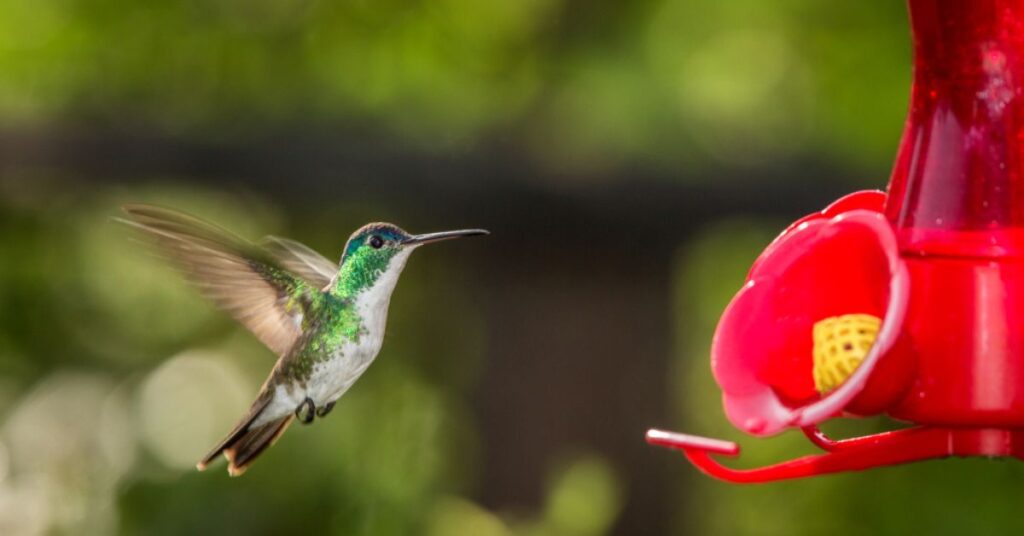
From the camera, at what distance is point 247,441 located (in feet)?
9.93

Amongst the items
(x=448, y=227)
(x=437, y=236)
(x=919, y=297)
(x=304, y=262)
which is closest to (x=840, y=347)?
(x=919, y=297)

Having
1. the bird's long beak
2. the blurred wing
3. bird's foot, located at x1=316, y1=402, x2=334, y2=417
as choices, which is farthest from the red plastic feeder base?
the blurred wing

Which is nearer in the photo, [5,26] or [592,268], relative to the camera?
[592,268]

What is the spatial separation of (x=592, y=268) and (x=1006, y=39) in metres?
2.45

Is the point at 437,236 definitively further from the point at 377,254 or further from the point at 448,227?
the point at 448,227

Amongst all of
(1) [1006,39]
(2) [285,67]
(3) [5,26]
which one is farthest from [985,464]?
(3) [5,26]

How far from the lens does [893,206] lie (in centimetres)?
242

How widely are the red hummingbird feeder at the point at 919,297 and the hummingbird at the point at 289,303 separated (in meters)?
0.65

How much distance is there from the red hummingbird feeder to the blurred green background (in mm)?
1720

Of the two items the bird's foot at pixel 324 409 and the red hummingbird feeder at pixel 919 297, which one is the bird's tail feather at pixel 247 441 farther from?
the red hummingbird feeder at pixel 919 297

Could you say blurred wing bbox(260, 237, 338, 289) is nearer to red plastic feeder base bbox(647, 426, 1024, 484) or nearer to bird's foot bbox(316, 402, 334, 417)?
bird's foot bbox(316, 402, 334, 417)

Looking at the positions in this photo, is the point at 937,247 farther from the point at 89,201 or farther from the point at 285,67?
the point at 285,67

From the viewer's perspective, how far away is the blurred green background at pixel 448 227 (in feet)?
15.0

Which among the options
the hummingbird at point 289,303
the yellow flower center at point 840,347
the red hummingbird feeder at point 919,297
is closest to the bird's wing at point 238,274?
the hummingbird at point 289,303
